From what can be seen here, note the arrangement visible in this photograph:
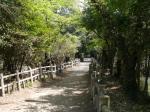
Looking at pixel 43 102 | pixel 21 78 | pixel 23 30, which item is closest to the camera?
pixel 43 102

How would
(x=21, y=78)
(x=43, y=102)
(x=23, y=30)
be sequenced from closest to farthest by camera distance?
(x=43, y=102), (x=23, y=30), (x=21, y=78)

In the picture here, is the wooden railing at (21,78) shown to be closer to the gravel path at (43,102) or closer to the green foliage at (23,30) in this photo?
the gravel path at (43,102)

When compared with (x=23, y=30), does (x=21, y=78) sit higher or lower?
lower

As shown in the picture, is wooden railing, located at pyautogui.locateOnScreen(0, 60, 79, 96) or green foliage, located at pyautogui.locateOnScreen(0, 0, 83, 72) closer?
wooden railing, located at pyautogui.locateOnScreen(0, 60, 79, 96)

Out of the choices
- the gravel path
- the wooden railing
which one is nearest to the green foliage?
the wooden railing

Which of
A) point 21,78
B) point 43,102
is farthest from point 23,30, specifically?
point 43,102

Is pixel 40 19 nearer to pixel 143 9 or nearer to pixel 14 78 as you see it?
pixel 14 78

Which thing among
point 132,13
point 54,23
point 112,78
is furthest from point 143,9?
point 54,23

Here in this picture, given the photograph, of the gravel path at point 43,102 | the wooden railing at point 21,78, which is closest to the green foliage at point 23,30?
the wooden railing at point 21,78

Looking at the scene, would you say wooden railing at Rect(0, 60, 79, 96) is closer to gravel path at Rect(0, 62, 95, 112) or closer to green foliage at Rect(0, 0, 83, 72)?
gravel path at Rect(0, 62, 95, 112)

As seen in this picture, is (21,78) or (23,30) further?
(21,78)

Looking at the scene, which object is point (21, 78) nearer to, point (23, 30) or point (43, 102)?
point (23, 30)

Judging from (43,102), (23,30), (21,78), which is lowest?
(43,102)

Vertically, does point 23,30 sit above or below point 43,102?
above
